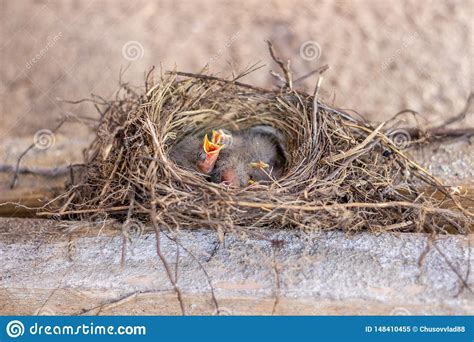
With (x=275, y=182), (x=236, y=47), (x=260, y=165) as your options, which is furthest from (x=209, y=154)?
(x=236, y=47)

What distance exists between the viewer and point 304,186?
2600 millimetres

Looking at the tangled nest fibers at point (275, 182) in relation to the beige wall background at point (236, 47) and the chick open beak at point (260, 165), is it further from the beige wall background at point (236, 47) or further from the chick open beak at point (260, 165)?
the beige wall background at point (236, 47)

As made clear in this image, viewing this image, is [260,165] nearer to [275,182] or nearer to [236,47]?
[275,182]

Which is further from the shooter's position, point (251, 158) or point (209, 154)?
point (251, 158)

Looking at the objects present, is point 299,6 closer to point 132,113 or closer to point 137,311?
point 132,113

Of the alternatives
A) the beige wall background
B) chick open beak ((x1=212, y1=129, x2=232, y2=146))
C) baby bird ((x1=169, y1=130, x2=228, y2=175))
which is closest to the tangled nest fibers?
baby bird ((x1=169, y1=130, x2=228, y2=175))

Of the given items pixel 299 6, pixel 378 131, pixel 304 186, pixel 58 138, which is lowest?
pixel 304 186

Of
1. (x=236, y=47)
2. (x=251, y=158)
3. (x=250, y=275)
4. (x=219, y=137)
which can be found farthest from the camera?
(x=236, y=47)

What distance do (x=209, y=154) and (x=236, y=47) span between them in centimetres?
183

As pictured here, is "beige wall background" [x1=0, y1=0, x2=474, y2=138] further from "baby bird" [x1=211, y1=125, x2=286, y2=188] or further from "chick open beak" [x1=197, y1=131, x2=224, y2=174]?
"chick open beak" [x1=197, y1=131, x2=224, y2=174]

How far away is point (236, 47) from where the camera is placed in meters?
4.56

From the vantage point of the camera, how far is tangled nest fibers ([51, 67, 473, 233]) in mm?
2416

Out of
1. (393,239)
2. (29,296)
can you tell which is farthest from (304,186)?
(29,296)

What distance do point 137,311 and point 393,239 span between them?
106 centimetres
